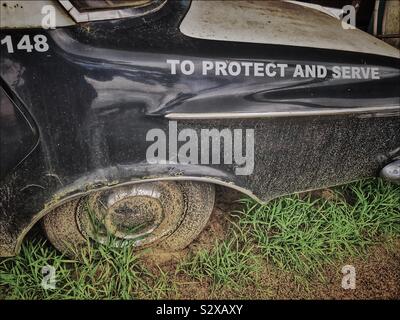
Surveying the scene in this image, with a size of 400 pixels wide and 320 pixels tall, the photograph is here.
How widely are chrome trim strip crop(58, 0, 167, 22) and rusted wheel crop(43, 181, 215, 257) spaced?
0.76 meters

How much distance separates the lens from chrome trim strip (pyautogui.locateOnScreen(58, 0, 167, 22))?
60.1 inches

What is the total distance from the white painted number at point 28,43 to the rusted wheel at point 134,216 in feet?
2.28

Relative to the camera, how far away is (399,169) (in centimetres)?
196

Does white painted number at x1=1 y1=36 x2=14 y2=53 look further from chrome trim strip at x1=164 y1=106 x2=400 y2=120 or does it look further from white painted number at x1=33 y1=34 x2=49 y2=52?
chrome trim strip at x1=164 y1=106 x2=400 y2=120

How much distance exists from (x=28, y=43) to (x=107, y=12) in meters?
0.35

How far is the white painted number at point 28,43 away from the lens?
1.46m

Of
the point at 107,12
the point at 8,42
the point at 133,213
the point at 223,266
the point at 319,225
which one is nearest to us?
the point at 8,42

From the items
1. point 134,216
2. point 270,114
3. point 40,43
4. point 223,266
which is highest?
point 40,43

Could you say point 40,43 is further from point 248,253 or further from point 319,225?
point 319,225

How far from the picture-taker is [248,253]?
2135 mm

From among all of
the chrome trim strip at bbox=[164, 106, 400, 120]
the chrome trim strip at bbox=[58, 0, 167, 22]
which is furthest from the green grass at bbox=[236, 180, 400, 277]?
the chrome trim strip at bbox=[58, 0, 167, 22]

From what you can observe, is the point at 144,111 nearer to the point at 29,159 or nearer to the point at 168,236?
the point at 29,159

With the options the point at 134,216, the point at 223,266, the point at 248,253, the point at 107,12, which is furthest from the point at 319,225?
the point at 107,12
